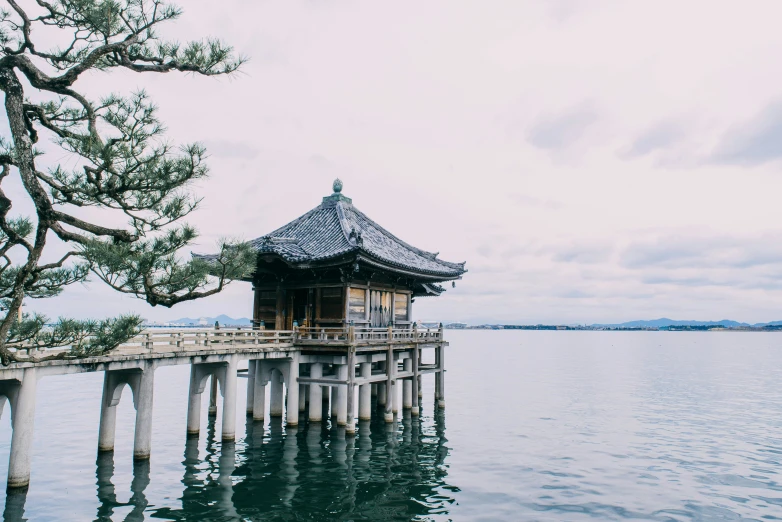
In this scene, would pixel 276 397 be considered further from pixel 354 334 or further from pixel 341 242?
pixel 341 242

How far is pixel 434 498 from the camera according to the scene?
1708 centimetres

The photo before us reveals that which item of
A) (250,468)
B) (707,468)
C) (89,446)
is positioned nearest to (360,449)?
(250,468)

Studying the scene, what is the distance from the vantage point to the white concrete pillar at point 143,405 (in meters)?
17.7

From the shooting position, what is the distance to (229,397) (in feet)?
Result: 69.8

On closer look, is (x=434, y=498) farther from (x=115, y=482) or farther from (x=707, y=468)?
(x=707, y=468)

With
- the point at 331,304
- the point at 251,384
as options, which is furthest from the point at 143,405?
the point at 251,384

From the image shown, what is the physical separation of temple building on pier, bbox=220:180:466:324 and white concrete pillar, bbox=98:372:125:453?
8.26 meters

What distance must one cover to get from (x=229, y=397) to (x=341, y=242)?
8749mm

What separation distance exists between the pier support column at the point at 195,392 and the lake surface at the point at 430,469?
74cm

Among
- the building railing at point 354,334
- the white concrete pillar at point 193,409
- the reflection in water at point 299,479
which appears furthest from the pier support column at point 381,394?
the white concrete pillar at point 193,409

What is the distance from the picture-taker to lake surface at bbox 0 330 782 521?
15805mm

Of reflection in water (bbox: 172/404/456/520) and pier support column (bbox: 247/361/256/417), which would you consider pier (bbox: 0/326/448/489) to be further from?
reflection in water (bbox: 172/404/456/520)

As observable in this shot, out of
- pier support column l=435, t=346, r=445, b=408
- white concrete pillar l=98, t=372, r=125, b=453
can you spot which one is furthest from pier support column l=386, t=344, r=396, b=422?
white concrete pillar l=98, t=372, r=125, b=453

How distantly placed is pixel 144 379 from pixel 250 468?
484 centimetres
